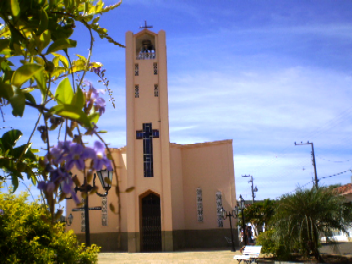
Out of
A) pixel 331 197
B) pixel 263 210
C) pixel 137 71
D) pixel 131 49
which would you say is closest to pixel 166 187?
pixel 263 210

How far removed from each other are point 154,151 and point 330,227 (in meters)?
11.3

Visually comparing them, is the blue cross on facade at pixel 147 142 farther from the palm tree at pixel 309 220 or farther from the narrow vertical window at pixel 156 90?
the palm tree at pixel 309 220

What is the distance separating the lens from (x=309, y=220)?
1235cm

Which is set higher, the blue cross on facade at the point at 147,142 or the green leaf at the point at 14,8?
the blue cross on facade at the point at 147,142

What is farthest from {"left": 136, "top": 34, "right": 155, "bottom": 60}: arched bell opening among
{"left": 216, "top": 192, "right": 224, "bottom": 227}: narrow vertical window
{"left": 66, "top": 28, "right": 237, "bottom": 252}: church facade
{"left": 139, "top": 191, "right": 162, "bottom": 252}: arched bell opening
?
{"left": 216, "top": 192, "right": 224, "bottom": 227}: narrow vertical window

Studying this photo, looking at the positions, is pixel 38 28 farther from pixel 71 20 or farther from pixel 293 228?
pixel 293 228

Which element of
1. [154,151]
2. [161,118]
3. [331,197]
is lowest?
[331,197]

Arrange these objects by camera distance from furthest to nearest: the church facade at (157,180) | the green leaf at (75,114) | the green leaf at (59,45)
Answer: the church facade at (157,180) → the green leaf at (59,45) → the green leaf at (75,114)

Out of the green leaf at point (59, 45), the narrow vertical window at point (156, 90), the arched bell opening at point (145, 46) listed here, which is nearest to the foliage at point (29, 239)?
the green leaf at point (59, 45)

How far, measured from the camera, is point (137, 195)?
2083 centimetres

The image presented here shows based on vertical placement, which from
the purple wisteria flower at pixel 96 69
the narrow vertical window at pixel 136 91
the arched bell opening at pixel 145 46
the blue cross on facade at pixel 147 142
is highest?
the arched bell opening at pixel 145 46

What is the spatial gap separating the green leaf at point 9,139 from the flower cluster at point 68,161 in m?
1.24

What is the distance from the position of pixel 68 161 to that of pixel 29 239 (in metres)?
4.41

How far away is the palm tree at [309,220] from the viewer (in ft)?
40.5
